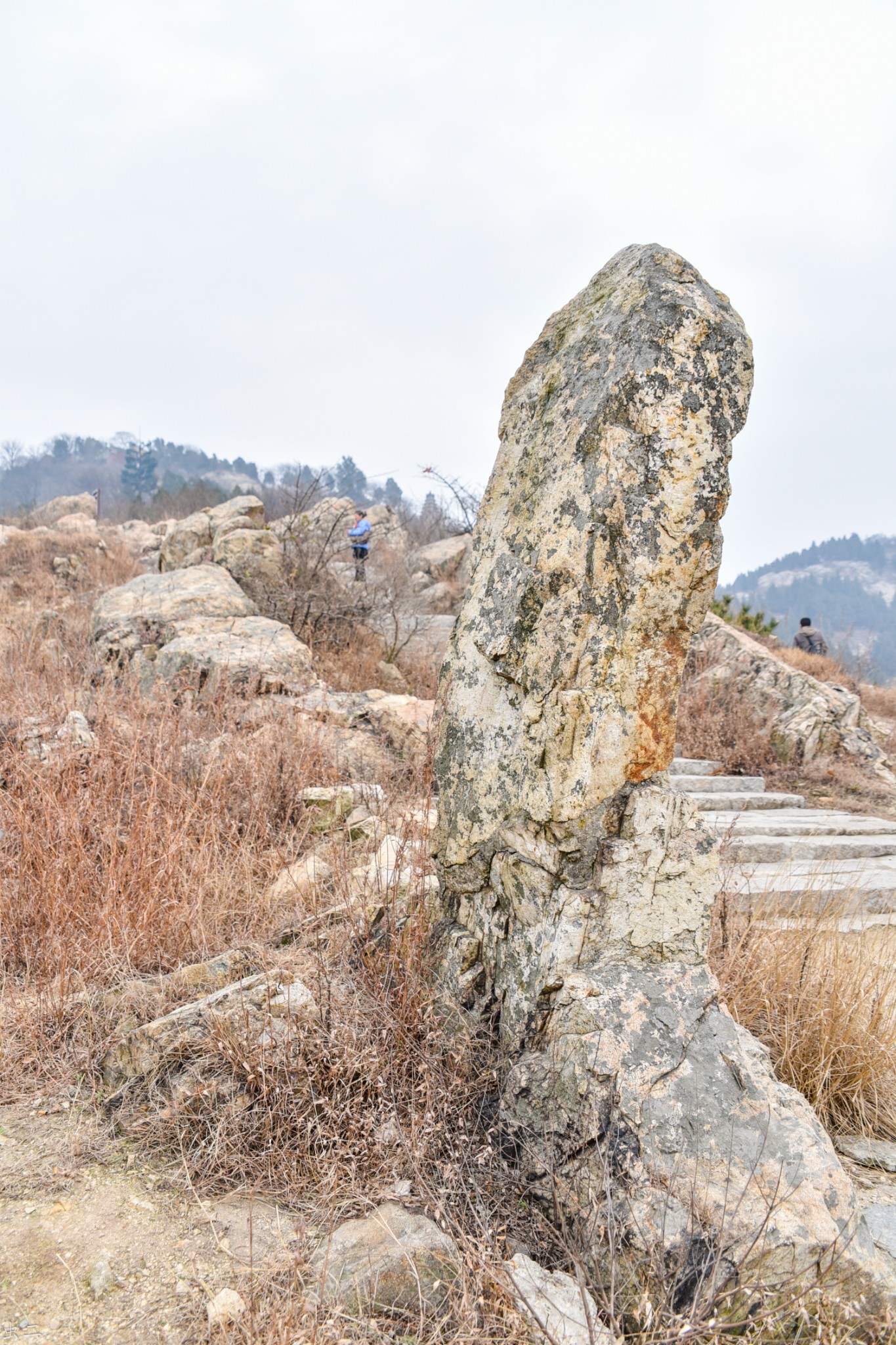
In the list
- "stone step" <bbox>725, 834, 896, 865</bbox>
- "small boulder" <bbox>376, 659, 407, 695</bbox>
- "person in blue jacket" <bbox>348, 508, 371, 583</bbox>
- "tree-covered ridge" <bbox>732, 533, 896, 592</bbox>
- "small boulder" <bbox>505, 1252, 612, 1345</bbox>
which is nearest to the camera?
"small boulder" <bbox>505, 1252, 612, 1345</bbox>

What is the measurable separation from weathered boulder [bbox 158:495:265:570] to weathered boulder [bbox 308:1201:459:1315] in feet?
31.5

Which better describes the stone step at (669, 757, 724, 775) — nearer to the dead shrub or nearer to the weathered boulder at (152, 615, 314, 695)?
the dead shrub

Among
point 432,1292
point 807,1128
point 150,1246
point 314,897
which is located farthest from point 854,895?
point 150,1246

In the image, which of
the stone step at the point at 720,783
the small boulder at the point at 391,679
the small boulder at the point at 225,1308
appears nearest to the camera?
the small boulder at the point at 225,1308

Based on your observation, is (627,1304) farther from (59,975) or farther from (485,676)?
(59,975)

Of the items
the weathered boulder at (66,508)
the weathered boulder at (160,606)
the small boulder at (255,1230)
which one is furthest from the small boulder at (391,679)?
the weathered boulder at (66,508)

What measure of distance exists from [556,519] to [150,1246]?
2.10 metres

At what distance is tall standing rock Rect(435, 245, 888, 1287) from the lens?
1.76 meters

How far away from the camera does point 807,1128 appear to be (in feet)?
6.13

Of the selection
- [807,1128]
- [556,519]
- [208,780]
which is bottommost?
[807,1128]

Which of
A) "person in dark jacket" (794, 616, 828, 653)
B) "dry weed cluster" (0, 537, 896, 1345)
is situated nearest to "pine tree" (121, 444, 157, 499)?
"person in dark jacket" (794, 616, 828, 653)

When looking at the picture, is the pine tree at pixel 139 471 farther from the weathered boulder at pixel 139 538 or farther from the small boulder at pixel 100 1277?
the small boulder at pixel 100 1277

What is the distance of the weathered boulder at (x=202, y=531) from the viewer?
10.6 meters

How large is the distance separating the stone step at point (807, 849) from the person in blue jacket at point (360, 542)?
6.68 metres
